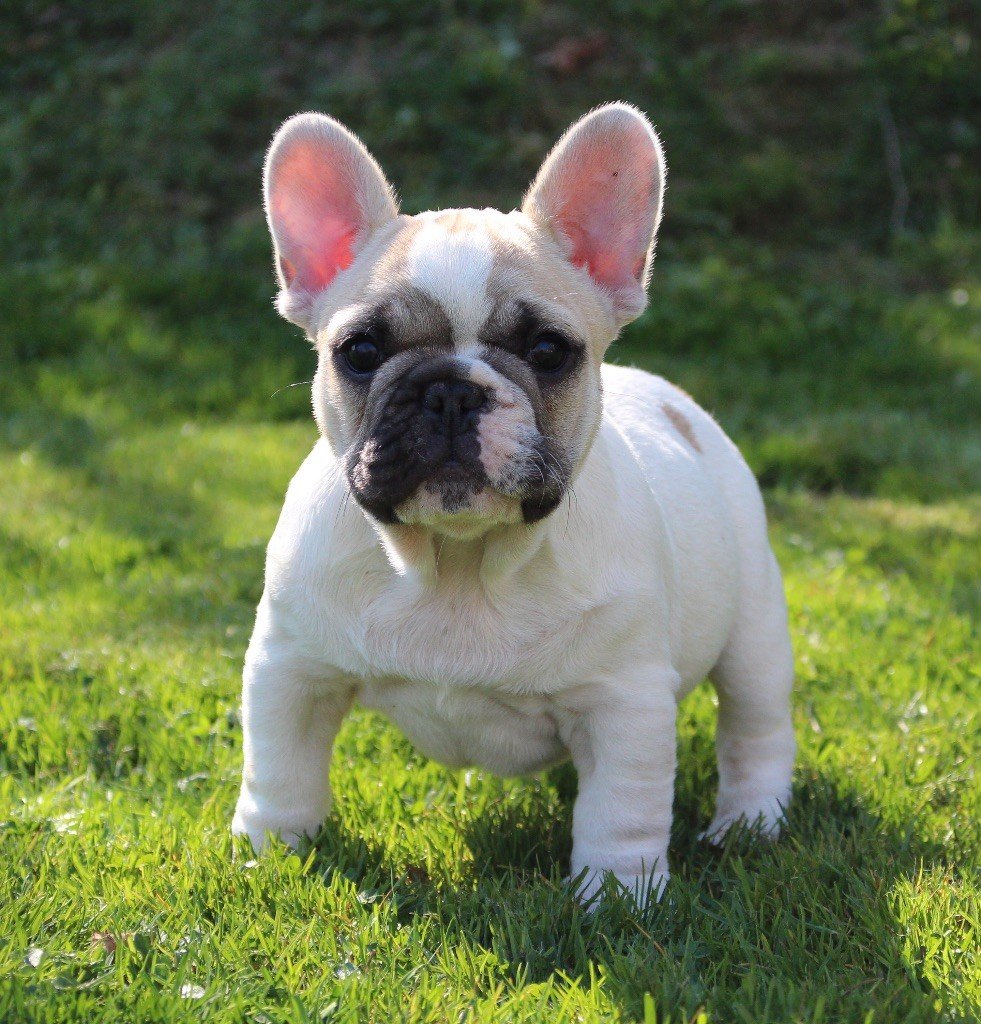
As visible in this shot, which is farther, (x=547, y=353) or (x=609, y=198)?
(x=609, y=198)

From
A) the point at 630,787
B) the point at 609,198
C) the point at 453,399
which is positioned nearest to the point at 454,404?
the point at 453,399

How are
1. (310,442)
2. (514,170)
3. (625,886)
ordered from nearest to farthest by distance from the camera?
1. (625,886)
2. (310,442)
3. (514,170)

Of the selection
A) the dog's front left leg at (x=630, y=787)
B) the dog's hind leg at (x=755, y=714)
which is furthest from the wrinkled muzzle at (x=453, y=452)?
the dog's hind leg at (x=755, y=714)

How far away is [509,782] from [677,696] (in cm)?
68

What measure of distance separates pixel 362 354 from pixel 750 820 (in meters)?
1.68

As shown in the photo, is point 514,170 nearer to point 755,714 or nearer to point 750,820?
point 755,714

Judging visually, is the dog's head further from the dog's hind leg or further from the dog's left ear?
the dog's hind leg

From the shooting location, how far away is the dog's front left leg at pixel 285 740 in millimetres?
3260

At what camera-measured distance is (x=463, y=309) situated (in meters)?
2.98

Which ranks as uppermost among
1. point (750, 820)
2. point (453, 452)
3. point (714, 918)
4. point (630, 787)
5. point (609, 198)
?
point (609, 198)

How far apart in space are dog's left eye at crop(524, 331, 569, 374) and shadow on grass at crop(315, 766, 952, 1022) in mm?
1182

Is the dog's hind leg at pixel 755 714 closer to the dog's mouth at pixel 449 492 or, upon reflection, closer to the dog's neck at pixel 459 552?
the dog's neck at pixel 459 552

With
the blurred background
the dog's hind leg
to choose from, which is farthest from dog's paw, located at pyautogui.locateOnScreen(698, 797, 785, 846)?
the blurred background

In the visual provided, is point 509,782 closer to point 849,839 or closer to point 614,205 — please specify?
point 849,839
